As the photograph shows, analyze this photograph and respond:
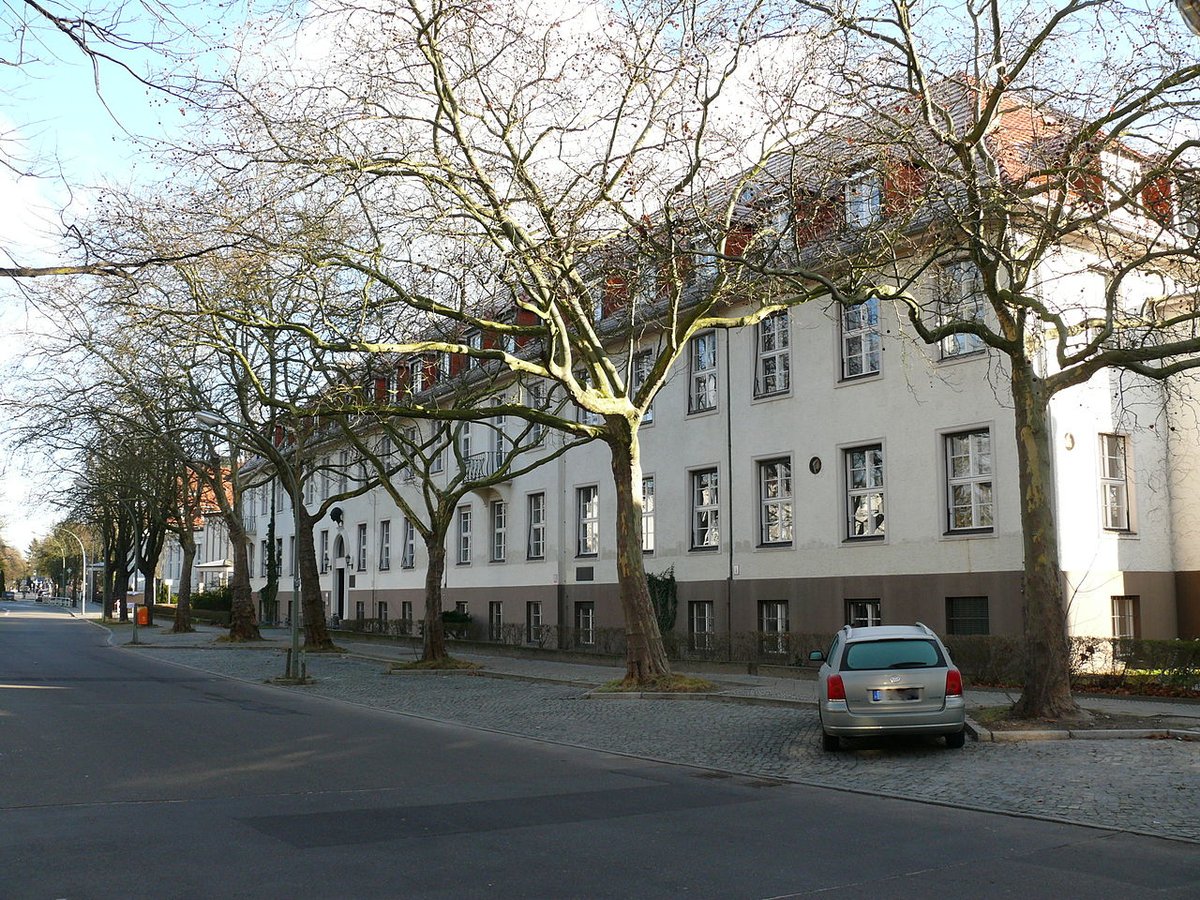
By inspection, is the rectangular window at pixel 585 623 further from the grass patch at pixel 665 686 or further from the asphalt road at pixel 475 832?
the asphalt road at pixel 475 832

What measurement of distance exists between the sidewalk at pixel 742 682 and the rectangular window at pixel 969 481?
4.30 metres

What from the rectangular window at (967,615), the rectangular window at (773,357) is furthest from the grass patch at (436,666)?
the rectangular window at (967,615)

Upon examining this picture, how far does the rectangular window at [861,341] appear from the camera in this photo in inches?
1013

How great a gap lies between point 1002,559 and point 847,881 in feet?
54.2

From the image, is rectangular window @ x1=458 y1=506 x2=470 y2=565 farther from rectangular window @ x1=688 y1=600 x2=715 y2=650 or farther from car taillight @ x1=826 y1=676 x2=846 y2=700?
car taillight @ x1=826 y1=676 x2=846 y2=700

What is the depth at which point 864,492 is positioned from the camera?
25719 mm

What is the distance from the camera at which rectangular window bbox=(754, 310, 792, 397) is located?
1105 inches

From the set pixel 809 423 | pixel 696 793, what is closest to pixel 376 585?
pixel 809 423

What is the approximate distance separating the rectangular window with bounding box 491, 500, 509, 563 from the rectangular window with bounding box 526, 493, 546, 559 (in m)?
1.63

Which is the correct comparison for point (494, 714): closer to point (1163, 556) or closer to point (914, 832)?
point (914, 832)

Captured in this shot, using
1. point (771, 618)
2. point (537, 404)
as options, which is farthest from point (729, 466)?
point (537, 404)

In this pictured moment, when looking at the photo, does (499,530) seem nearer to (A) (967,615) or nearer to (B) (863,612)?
(B) (863,612)

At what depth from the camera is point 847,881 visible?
722 cm

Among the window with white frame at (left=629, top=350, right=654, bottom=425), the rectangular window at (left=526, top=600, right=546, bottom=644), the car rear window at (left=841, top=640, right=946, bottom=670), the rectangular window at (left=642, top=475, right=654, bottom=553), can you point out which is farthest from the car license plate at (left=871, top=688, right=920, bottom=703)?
the rectangular window at (left=526, top=600, right=546, bottom=644)
